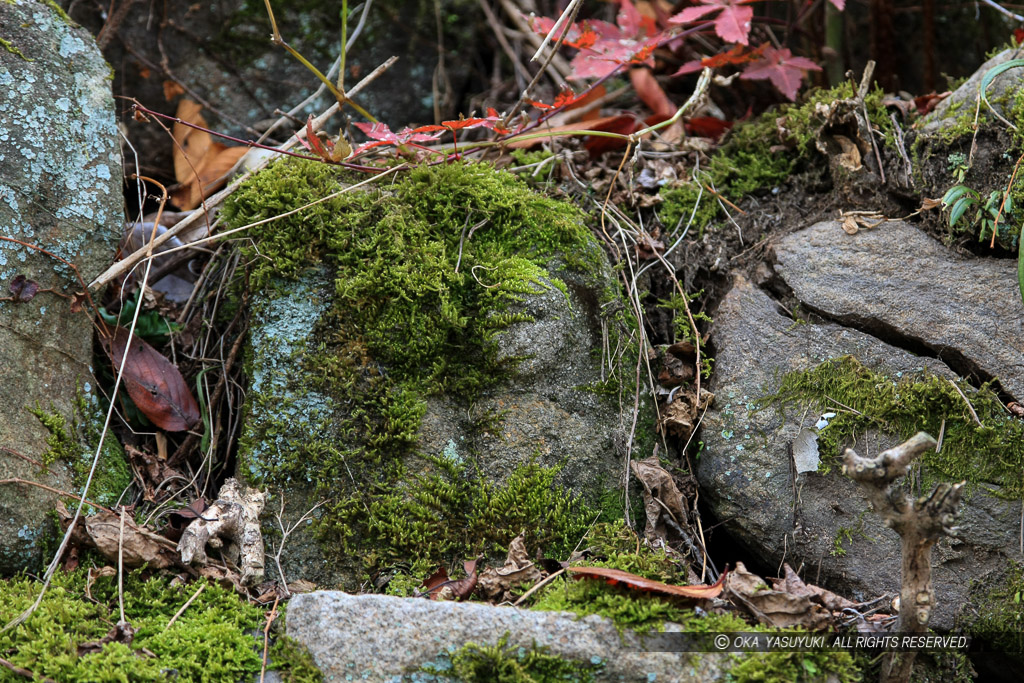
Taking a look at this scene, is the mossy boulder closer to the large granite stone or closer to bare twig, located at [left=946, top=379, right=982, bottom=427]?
the large granite stone

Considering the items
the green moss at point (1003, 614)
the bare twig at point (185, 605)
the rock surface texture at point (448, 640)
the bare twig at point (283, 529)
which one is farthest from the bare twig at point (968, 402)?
the bare twig at point (185, 605)

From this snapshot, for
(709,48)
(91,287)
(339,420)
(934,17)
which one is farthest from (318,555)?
(934,17)

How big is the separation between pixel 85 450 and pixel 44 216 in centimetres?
78

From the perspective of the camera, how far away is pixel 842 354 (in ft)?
8.05

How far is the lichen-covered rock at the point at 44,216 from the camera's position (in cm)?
220

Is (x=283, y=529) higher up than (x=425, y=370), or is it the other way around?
(x=425, y=370)

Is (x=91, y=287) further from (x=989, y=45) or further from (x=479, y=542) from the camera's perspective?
(x=989, y=45)

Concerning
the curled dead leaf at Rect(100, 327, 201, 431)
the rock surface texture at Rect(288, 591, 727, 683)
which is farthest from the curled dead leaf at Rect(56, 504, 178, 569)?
the rock surface texture at Rect(288, 591, 727, 683)

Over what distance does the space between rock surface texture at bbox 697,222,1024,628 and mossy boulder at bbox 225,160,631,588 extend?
41cm

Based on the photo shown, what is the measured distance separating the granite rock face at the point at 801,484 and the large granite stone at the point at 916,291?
0.10 ft

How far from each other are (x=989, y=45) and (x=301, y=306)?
3.73m

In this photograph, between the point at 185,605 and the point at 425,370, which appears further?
the point at 425,370

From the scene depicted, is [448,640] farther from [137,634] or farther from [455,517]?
[137,634]

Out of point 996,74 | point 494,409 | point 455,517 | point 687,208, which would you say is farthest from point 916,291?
point 455,517
